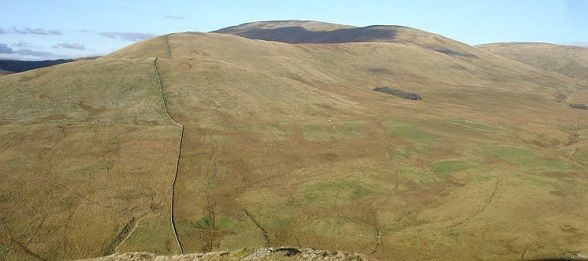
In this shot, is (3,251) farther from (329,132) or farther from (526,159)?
(526,159)

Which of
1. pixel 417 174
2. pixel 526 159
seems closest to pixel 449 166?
pixel 417 174

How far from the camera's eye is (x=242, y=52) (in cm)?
17200

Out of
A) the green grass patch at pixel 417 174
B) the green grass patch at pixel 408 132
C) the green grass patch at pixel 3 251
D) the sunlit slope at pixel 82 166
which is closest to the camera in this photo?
the green grass patch at pixel 3 251

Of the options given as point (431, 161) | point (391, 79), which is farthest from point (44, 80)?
point (391, 79)

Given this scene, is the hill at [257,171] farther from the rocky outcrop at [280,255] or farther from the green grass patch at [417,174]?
the rocky outcrop at [280,255]

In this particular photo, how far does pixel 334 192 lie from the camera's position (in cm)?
6888

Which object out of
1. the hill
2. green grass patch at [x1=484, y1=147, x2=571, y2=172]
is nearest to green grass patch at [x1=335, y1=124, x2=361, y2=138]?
the hill

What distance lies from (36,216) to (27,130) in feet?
94.6

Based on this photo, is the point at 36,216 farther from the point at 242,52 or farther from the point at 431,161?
the point at 242,52

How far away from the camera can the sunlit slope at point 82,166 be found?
5462 centimetres

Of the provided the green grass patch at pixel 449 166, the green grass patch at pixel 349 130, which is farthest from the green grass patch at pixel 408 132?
the green grass patch at pixel 449 166

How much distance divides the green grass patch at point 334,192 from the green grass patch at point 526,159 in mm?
32862

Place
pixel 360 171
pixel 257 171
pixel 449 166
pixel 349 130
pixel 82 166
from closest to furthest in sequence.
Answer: pixel 82 166
pixel 257 171
pixel 360 171
pixel 449 166
pixel 349 130

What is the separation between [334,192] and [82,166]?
35.5 m
